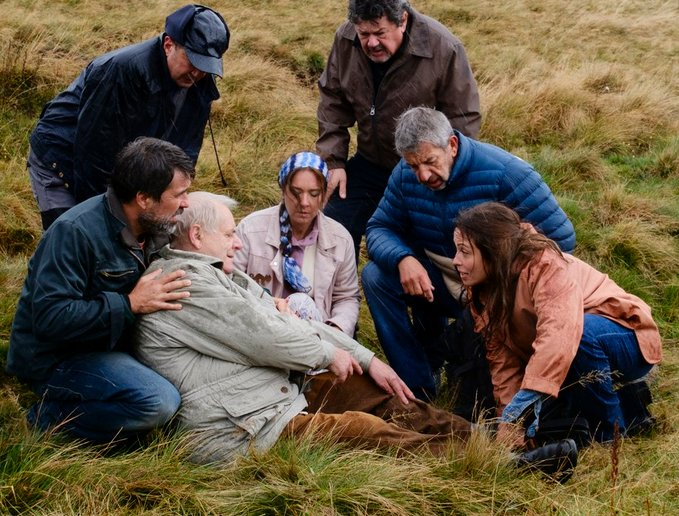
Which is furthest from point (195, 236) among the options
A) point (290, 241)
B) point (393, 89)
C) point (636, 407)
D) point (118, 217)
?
point (636, 407)

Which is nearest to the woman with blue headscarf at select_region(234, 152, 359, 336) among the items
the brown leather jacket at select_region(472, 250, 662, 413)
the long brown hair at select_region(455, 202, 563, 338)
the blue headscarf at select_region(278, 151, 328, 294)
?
the blue headscarf at select_region(278, 151, 328, 294)

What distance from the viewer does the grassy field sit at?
3492 millimetres

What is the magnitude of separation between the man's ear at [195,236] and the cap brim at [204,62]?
1.03 meters

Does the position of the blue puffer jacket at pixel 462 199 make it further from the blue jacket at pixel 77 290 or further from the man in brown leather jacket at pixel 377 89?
the blue jacket at pixel 77 290

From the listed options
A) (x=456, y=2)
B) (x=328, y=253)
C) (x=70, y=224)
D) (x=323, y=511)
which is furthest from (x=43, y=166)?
(x=456, y=2)

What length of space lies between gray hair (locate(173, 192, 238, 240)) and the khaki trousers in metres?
0.88

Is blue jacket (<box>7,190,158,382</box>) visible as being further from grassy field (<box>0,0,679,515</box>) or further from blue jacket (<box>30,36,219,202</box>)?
blue jacket (<box>30,36,219,202</box>)

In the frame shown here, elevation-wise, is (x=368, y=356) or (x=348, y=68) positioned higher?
(x=348, y=68)

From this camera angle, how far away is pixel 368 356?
4484mm

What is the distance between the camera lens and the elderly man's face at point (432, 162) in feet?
15.4

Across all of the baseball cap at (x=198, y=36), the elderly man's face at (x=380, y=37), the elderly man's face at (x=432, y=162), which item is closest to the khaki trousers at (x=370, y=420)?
the elderly man's face at (x=432, y=162)

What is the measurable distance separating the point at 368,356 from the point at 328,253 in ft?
2.93

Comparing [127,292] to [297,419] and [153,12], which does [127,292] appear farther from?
[153,12]

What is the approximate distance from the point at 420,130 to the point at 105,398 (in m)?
2.05
